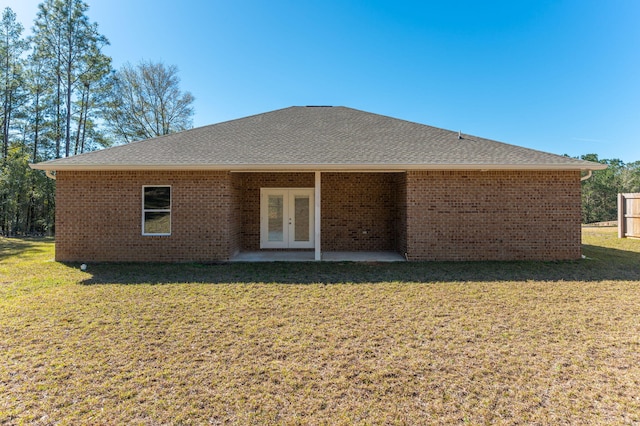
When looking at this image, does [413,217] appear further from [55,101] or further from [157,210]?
[55,101]

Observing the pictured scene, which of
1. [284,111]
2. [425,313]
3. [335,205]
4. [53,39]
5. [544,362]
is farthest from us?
[53,39]

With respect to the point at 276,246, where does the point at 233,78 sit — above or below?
above

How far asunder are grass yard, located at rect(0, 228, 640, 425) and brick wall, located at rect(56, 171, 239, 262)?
7.53 feet

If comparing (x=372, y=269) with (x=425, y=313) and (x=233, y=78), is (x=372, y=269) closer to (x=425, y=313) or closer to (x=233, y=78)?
(x=425, y=313)

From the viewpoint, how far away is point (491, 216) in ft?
30.6

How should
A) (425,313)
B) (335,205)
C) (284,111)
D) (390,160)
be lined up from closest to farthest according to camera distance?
(425,313) → (390,160) → (335,205) → (284,111)

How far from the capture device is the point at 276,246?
11.7 meters

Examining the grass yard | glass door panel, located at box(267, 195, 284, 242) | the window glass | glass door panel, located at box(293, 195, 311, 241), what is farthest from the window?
glass door panel, located at box(293, 195, 311, 241)

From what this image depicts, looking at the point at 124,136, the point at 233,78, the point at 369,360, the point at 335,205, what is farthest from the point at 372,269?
the point at 124,136

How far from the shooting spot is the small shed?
46.5ft

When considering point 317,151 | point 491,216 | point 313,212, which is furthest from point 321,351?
point 313,212

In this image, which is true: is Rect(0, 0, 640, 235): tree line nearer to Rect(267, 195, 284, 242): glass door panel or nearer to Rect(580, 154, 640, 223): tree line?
Rect(267, 195, 284, 242): glass door panel

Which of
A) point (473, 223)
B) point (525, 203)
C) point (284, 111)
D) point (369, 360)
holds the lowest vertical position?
point (369, 360)

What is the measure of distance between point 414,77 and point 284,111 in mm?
7896
